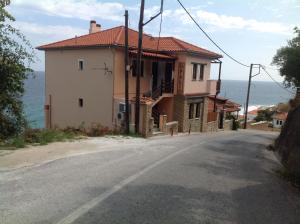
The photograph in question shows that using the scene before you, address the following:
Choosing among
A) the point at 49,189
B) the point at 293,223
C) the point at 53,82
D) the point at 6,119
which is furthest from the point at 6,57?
the point at 53,82

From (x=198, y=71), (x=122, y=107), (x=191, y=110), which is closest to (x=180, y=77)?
(x=198, y=71)

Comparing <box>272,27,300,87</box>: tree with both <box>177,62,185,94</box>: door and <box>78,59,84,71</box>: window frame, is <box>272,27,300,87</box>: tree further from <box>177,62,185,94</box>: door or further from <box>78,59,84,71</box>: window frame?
<box>78,59,84,71</box>: window frame

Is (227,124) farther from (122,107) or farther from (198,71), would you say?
(122,107)

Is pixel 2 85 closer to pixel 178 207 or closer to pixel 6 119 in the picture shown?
pixel 6 119

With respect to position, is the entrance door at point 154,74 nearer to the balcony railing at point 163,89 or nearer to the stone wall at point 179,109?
the balcony railing at point 163,89

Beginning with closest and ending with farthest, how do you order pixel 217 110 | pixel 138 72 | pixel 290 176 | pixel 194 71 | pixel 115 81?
Result: pixel 290 176
pixel 138 72
pixel 115 81
pixel 194 71
pixel 217 110

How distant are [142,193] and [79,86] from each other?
18.3 metres

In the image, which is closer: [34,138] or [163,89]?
[34,138]

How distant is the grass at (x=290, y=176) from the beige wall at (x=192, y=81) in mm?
15878

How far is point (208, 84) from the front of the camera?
3047 centimetres


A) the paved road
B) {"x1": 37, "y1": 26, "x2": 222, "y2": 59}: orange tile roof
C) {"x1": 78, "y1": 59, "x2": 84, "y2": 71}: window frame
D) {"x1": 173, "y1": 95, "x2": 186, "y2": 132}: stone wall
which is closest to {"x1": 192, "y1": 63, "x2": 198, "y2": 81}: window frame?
{"x1": 37, "y1": 26, "x2": 222, "y2": 59}: orange tile roof

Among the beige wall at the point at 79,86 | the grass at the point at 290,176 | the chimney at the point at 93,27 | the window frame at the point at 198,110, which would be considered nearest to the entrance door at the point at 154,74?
the window frame at the point at 198,110

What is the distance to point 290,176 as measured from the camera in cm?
1052

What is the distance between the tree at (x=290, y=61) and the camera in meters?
24.0
